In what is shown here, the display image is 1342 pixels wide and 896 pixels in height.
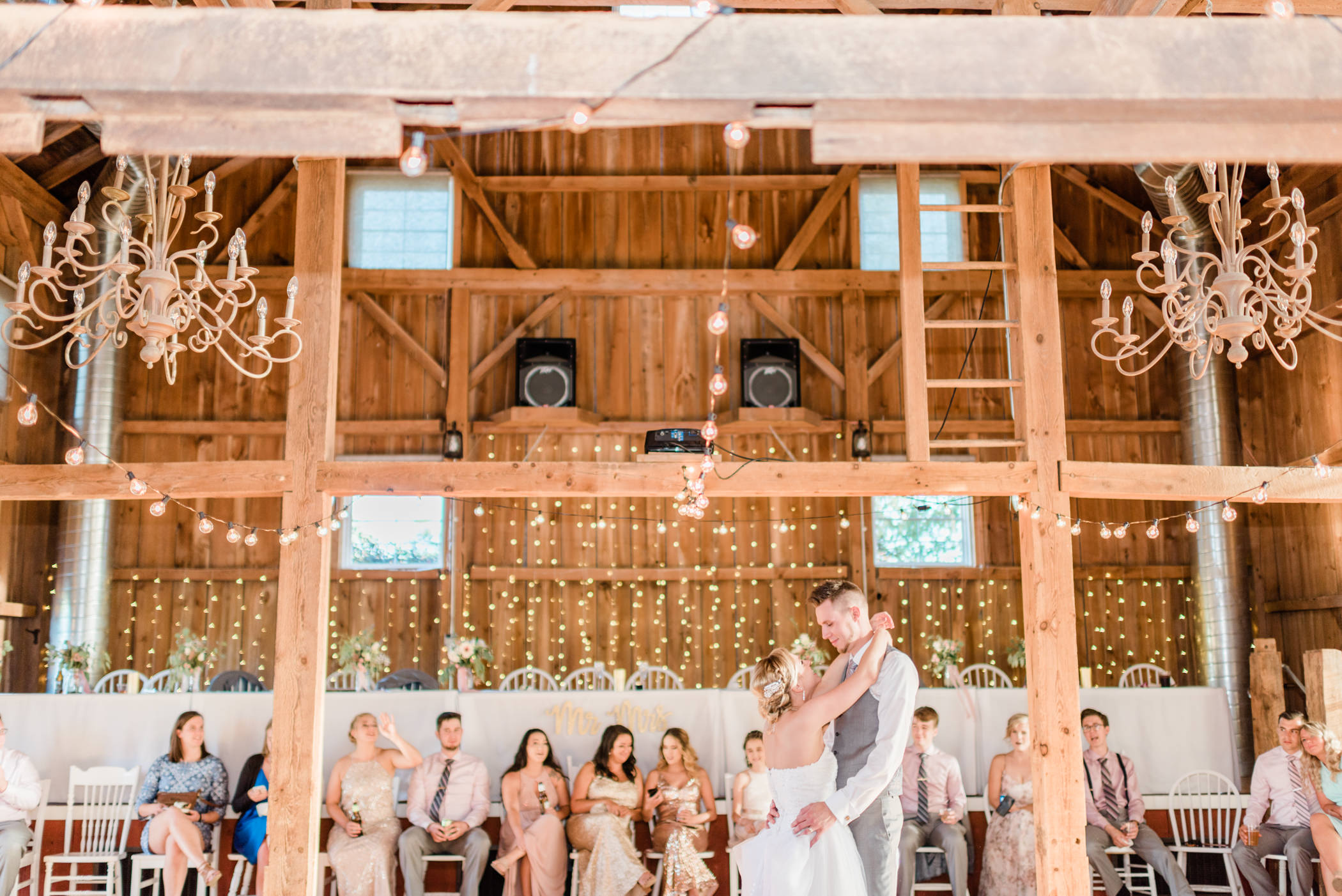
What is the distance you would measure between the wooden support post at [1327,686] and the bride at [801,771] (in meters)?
4.95

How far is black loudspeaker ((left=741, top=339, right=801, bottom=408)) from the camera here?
9.84 m

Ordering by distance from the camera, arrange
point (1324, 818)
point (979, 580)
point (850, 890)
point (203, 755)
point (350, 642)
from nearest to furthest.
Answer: point (850, 890), point (1324, 818), point (203, 755), point (350, 642), point (979, 580)

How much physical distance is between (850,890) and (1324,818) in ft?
12.5

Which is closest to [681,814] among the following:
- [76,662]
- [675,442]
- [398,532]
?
[675,442]

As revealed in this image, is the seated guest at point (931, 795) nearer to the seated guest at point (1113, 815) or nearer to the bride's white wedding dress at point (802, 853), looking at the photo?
the seated guest at point (1113, 815)

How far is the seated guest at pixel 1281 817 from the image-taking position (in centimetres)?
619

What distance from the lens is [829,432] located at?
1013 cm

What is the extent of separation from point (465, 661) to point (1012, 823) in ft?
12.0

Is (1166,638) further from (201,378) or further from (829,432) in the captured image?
(201,378)

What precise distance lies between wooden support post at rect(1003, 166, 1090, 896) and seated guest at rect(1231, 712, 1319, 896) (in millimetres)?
1243

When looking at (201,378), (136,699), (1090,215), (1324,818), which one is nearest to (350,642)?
(136,699)

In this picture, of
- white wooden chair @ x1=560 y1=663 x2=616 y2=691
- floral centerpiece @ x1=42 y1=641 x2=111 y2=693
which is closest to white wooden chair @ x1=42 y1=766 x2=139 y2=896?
floral centerpiece @ x1=42 y1=641 x2=111 y2=693

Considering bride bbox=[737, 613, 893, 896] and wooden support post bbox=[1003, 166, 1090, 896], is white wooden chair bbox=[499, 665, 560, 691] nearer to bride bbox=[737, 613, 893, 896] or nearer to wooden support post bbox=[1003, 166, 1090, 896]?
wooden support post bbox=[1003, 166, 1090, 896]

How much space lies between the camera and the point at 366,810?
21.0ft
